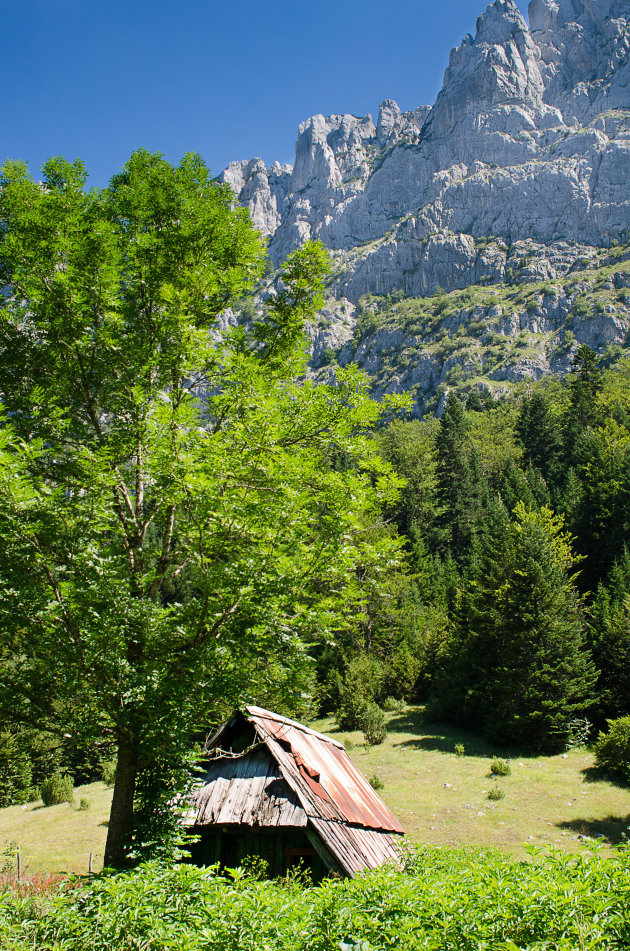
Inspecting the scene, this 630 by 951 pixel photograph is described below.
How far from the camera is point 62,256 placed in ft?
28.4

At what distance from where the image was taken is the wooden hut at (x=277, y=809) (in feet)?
32.7

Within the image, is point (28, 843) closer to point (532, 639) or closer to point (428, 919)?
point (428, 919)

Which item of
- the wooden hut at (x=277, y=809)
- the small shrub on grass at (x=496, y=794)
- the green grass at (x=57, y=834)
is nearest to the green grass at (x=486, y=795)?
the small shrub on grass at (x=496, y=794)

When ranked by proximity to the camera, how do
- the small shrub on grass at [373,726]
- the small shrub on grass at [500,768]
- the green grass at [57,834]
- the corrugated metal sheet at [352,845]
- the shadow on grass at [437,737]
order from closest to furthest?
the corrugated metal sheet at [352,845] → the green grass at [57,834] → the small shrub on grass at [500,768] → the shadow on grass at [437,737] → the small shrub on grass at [373,726]

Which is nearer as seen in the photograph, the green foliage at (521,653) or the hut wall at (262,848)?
the hut wall at (262,848)

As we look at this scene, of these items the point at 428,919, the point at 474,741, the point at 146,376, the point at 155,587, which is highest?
the point at 146,376

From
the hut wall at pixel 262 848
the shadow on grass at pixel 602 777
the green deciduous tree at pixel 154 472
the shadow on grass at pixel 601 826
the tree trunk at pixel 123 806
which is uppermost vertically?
A: the green deciduous tree at pixel 154 472

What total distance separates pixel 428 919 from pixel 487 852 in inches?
101

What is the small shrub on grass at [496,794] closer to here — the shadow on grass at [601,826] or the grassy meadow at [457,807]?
the grassy meadow at [457,807]

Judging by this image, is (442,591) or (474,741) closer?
(474,741)

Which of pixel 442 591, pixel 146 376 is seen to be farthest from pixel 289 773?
pixel 442 591

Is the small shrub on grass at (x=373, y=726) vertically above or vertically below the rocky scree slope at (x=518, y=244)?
below

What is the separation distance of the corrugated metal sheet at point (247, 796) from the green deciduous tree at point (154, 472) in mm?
3383

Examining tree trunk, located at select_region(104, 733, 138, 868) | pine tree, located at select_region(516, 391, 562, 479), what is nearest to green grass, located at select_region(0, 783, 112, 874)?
tree trunk, located at select_region(104, 733, 138, 868)
